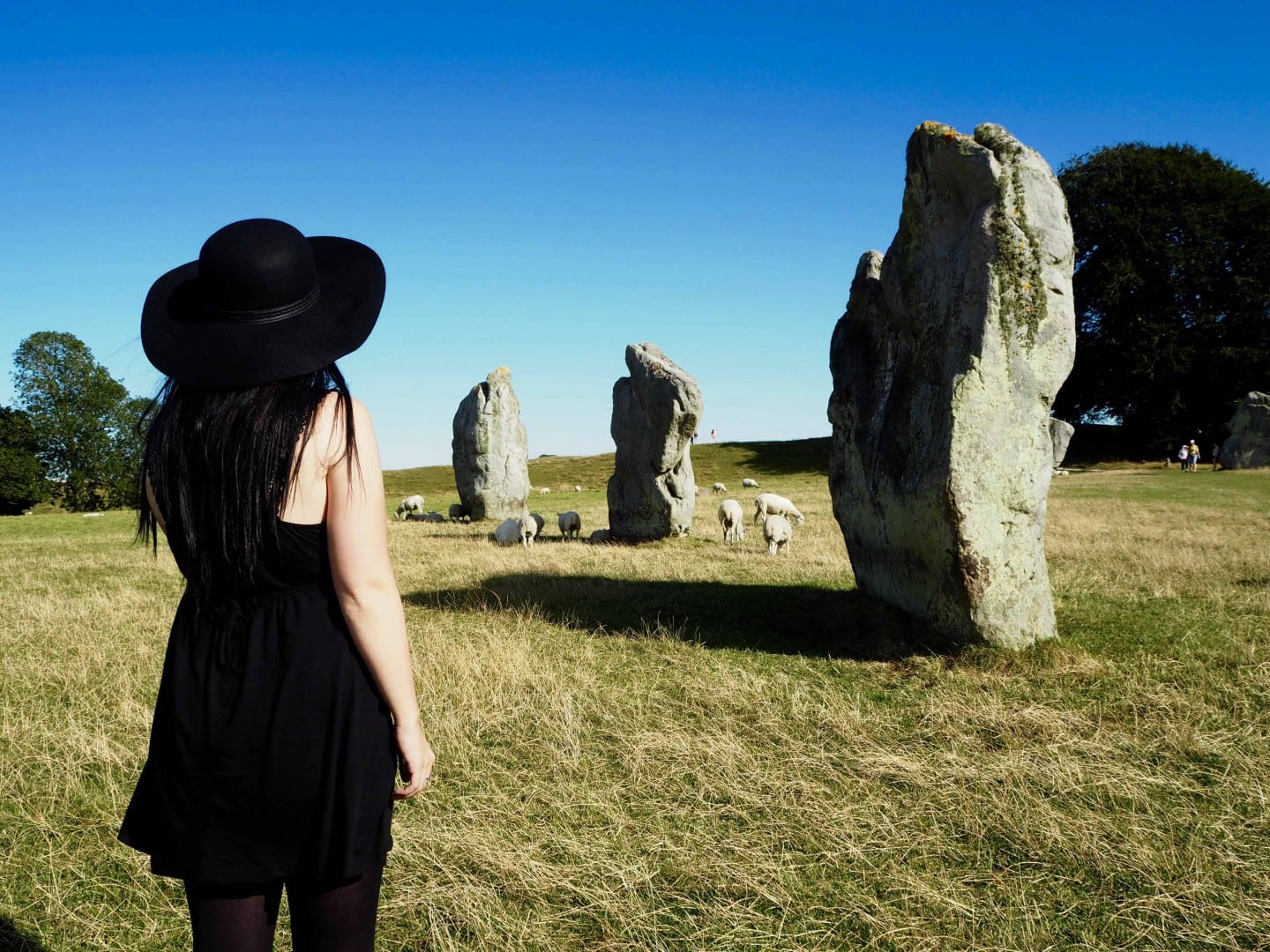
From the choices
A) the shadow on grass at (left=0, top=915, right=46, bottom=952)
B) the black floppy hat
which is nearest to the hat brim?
the black floppy hat

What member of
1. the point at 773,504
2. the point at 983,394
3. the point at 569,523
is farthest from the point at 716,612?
the point at 569,523

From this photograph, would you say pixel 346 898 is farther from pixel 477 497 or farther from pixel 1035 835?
pixel 477 497

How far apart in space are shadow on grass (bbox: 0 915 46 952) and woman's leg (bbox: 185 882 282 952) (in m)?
2.33

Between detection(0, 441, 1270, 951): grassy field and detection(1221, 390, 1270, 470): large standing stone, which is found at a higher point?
detection(1221, 390, 1270, 470): large standing stone

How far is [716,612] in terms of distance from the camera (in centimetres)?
1012

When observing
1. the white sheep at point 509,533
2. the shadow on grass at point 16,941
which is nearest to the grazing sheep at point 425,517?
the white sheep at point 509,533

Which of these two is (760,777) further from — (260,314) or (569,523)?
(569,523)

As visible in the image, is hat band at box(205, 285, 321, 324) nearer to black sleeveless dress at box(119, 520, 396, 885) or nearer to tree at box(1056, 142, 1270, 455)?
black sleeveless dress at box(119, 520, 396, 885)

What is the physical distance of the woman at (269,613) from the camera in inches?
91.7

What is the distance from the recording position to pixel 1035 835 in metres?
4.59

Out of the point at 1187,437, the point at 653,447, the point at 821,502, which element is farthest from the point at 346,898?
the point at 1187,437

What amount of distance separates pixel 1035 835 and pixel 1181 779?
1.36m

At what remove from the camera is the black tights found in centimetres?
234

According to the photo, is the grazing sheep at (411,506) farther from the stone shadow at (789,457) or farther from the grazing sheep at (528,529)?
the stone shadow at (789,457)
